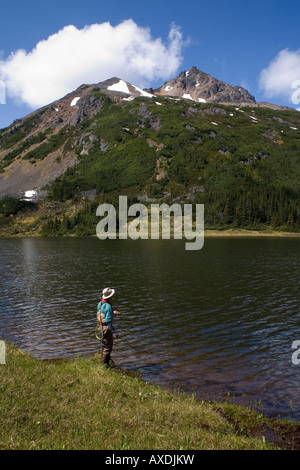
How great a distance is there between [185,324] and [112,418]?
653 inches

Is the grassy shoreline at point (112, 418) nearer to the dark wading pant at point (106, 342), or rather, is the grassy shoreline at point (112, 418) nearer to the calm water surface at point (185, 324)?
the dark wading pant at point (106, 342)

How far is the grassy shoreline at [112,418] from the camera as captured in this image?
28.3 ft

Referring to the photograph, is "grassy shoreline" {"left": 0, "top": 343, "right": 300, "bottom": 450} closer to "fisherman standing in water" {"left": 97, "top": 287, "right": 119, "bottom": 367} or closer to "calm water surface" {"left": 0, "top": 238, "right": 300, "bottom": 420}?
→ "fisherman standing in water" {"left": 97, "top": 287, "right": 119, "bottom": 367}

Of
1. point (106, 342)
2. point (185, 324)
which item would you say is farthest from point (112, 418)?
point (185, 324)

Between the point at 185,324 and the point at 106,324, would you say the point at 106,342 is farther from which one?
the point at 185,324

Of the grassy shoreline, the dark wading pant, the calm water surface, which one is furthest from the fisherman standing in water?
the calm water surface

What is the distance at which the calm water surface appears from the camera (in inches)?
631

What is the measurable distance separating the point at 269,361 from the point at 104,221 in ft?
→ 593

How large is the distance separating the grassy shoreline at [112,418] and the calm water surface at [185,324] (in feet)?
7.30

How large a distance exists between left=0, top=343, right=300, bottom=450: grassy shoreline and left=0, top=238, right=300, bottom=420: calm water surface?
7.30ft

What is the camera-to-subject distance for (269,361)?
18.5 m

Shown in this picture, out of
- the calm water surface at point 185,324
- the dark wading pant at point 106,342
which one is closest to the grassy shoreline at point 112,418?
the dark wading pant at point 106,342

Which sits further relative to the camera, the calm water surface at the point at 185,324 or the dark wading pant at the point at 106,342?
the calm water surface at the point at 185,324

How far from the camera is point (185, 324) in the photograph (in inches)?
1025
